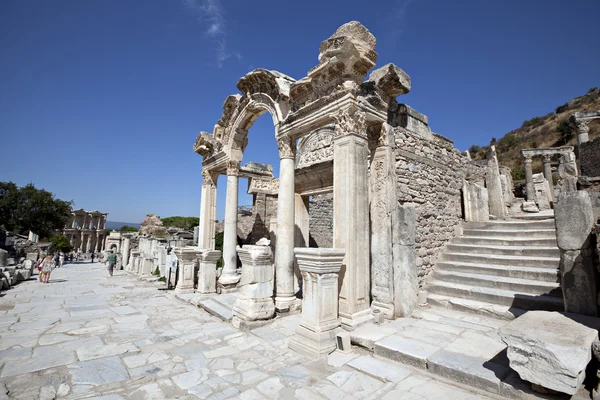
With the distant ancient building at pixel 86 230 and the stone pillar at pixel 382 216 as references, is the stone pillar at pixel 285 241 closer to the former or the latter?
the stone pillar at pixel 382 216

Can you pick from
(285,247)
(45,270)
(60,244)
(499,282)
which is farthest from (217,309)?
(60,244)

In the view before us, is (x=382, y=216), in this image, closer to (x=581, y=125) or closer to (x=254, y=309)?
(x=254, y=309)

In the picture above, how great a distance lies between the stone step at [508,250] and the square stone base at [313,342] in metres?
4.58

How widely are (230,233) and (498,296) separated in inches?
272

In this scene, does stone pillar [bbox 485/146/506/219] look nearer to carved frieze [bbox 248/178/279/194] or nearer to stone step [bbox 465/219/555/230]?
Result: stone step [bbox 465/219/555/230]

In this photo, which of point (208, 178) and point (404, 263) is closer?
point (404, 263)

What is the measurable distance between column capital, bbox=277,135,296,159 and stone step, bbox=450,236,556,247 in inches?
198

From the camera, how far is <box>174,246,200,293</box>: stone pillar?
8.90 metres

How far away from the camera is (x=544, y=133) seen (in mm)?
36000

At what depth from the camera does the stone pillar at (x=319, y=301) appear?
431 cm

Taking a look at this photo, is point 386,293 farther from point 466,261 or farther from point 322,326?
point 466,261

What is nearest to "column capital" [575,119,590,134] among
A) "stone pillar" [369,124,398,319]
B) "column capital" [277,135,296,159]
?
"stone pillar" [369,124,398,319]

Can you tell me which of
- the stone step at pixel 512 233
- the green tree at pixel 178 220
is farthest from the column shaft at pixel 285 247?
the green tree at pixel 178 220

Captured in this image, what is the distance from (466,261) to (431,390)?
4.62m
